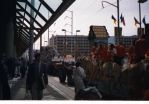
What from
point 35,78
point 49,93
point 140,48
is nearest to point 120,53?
point 140,48

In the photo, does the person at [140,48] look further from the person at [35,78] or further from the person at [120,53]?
the person at [35,78]

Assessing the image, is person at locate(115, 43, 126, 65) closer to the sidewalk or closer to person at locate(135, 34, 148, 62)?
person at locate(135, 34, 148, 62)

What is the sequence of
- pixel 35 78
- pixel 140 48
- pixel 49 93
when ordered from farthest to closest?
pixel 49 93
pixel 140 48
pixel 35 78

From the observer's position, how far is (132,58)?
5566mm

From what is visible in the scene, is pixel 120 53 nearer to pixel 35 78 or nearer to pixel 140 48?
pixel 140 48

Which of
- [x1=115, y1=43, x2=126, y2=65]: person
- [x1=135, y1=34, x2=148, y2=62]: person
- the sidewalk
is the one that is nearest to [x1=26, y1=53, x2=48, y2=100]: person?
the sidewalk

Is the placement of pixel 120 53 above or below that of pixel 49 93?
above

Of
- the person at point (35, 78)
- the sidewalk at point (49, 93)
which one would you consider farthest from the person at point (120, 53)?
the person at point (35, 78)

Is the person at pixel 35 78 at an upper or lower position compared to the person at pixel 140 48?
lower

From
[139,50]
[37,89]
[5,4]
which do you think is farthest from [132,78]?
[5,4]

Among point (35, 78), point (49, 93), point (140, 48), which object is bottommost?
point (49, 93)

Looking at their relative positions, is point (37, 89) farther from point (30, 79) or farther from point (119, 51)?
point (119, 51)

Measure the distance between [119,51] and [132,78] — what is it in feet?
8.17

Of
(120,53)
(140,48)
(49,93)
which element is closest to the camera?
(140,48)
